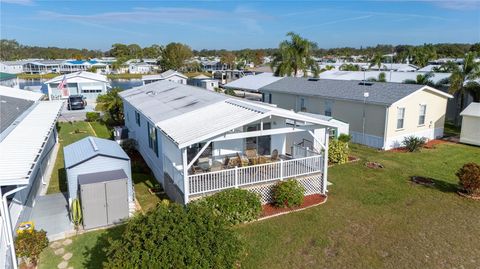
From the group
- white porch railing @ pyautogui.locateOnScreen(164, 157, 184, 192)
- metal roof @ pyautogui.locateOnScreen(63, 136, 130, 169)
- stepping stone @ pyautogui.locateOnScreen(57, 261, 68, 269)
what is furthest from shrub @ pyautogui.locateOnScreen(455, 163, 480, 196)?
stepping stone @ pyautogui.locateOnScreen(57, 261, 68, 269)

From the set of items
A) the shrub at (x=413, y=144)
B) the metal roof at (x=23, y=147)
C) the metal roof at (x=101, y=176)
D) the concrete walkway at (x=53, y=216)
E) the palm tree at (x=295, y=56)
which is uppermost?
the palm tree at (x=295, y=56)

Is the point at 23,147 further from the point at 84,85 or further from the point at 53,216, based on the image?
the point at 84,85

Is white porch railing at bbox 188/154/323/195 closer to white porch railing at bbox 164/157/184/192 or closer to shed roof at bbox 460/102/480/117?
white porch railing at bbox 164/157/184/192

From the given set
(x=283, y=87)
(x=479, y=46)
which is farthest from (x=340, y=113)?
(x=479, y=46)

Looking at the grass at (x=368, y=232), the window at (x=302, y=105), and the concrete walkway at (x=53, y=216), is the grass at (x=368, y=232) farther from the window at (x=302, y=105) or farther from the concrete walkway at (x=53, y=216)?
the window at (x=302, y=105)

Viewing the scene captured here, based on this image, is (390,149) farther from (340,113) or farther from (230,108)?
(230,108)

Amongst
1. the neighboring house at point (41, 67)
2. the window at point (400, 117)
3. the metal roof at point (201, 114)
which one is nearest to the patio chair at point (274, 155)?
the metal roof at point (201, 114)
